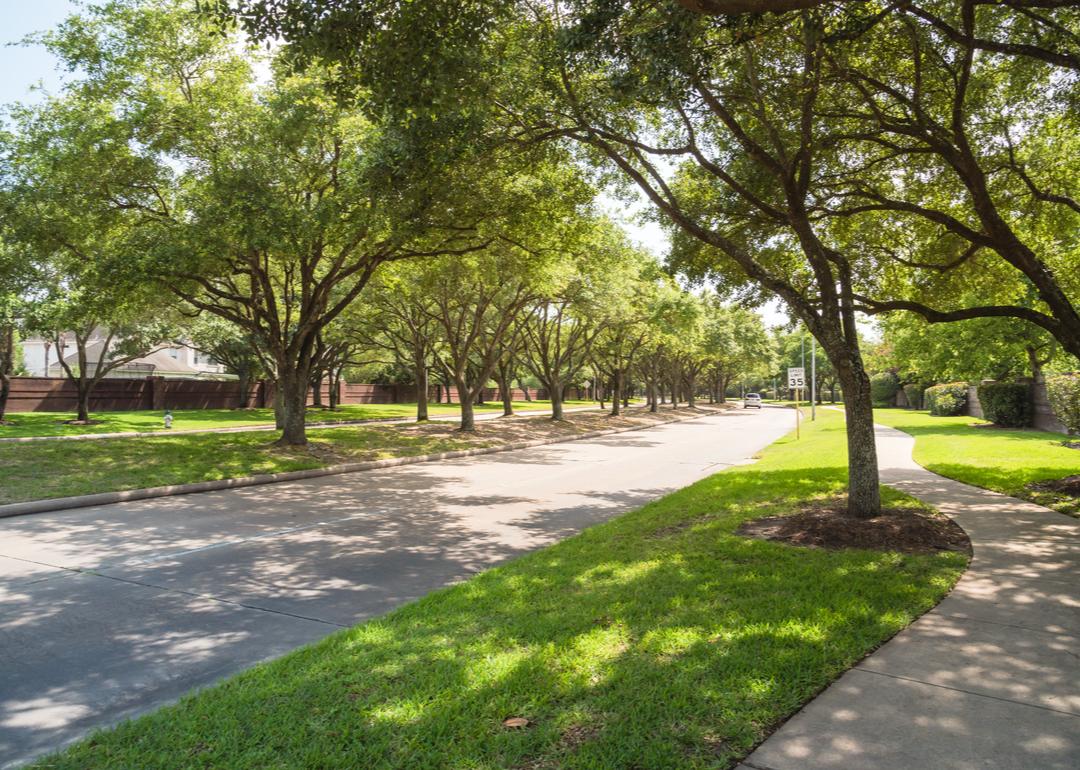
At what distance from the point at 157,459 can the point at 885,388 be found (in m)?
63.6

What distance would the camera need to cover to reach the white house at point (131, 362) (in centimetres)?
5159

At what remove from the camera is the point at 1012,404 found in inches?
1061

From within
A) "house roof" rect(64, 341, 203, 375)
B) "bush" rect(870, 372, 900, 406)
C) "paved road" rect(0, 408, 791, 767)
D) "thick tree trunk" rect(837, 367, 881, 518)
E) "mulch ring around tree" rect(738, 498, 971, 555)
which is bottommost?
"paved road" rect(0, 408, 791, 767)

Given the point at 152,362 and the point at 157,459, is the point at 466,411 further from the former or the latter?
the point at 152,362

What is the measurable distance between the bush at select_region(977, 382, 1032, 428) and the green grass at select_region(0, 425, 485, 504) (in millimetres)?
22129

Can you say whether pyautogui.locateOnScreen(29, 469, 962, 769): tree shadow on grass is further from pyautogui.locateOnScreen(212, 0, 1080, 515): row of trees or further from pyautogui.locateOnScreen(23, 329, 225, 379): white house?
pyautogui.locateOnScreen(23, 329, 225, 379): white house

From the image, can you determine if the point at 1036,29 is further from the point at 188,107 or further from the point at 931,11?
the point at 188,107

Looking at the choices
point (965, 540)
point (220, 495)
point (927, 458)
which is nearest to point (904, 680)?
point (965, 540)

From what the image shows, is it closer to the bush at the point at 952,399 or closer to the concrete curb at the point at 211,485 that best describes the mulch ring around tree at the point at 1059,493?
the concrete curb at the point at 211,485

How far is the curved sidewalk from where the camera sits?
3.12m

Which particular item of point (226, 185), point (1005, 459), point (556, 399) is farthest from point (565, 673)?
point (556, 399)

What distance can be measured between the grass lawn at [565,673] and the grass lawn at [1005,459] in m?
5.97

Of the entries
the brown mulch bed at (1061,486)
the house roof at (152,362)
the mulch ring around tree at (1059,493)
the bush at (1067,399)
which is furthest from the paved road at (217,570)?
the house roof at (152,362)


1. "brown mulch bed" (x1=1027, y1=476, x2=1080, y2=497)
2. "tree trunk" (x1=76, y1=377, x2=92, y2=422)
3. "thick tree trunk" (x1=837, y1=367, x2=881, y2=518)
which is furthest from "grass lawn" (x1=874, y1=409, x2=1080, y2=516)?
"tree trunk" (x1=76, y1=377, x2=92, y2=422)
